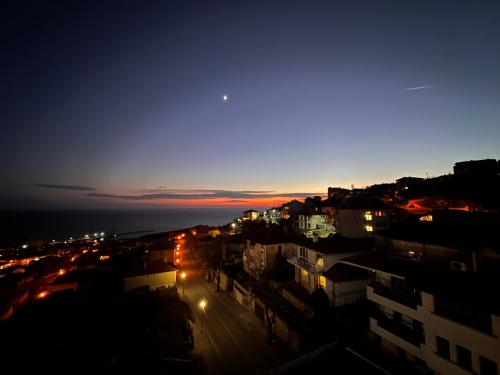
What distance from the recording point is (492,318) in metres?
10.8

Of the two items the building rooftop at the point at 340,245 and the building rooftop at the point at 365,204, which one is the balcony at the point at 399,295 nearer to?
the building rooftop at the point at 340,245

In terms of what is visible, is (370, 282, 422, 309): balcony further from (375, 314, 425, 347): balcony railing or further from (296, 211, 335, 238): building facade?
(296, 211, 335, 238): building facade

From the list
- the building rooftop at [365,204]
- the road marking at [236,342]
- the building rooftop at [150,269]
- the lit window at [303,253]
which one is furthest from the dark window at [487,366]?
the building rooftop at [150,269]

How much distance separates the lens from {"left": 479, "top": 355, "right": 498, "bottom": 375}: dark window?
10.9 meters

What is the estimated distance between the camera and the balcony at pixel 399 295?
1500cm

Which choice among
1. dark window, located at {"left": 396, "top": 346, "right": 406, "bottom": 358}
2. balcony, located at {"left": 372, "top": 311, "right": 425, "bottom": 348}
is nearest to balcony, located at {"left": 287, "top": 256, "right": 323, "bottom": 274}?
balcony, located at {"left": 372, "top": 311, "right": 425, "bottom": 348}

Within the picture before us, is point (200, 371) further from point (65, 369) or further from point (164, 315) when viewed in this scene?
point (65, 369)

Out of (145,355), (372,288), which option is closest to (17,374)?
(145,355)

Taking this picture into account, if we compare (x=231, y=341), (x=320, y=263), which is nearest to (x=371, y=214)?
(x=320, y=263)

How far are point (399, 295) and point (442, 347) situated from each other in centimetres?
356

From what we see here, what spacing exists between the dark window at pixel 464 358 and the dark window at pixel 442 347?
2.02 feet

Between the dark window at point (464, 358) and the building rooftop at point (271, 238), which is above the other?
the building rooftop at point (271, 238)

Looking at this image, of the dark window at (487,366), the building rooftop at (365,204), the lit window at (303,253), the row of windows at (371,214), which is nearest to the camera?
the dark window at (487,366)

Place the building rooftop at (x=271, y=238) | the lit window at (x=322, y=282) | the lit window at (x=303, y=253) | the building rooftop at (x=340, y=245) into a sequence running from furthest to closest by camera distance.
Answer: the building rooftop at (x=271, y=238) < the lit window at (x=303, y=253) < the building rooftop at (x=340, y=245) < the lit window at (x=322, y=282)
